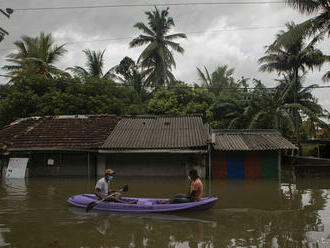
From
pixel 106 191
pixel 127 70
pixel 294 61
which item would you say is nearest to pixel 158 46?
pixel 127 70

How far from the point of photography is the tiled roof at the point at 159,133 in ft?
55.1

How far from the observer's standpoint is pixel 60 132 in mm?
19062

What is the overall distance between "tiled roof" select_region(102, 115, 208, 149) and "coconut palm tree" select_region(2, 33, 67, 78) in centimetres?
1069

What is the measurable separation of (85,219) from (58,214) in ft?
3.83

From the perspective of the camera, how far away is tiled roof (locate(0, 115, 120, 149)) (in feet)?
57.2

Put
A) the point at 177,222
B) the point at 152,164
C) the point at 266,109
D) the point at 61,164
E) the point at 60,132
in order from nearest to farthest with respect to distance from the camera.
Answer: the point at 177,222 < the point at 152,164 < the point at 61,164 < the point at 60,132 < the point at 266,109

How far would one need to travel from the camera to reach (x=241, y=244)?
6551 millimetres

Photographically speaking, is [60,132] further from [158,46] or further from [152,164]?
[158,46]

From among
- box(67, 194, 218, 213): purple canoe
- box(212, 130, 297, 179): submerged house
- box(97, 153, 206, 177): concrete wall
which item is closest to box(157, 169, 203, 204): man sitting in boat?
box(67, 194, 218, 213): purple canoe

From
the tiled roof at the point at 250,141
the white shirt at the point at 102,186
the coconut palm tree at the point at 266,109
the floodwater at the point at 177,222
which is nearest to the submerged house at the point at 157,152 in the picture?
the tiled roof at the point at 250,141

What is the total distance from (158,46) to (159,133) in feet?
44.6

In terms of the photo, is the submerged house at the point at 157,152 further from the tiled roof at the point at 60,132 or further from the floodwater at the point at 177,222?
the floodwater at the point at 177,222

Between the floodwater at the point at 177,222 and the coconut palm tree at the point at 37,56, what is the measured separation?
16044 mm

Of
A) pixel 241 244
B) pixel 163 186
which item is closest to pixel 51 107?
pixel 163 186
